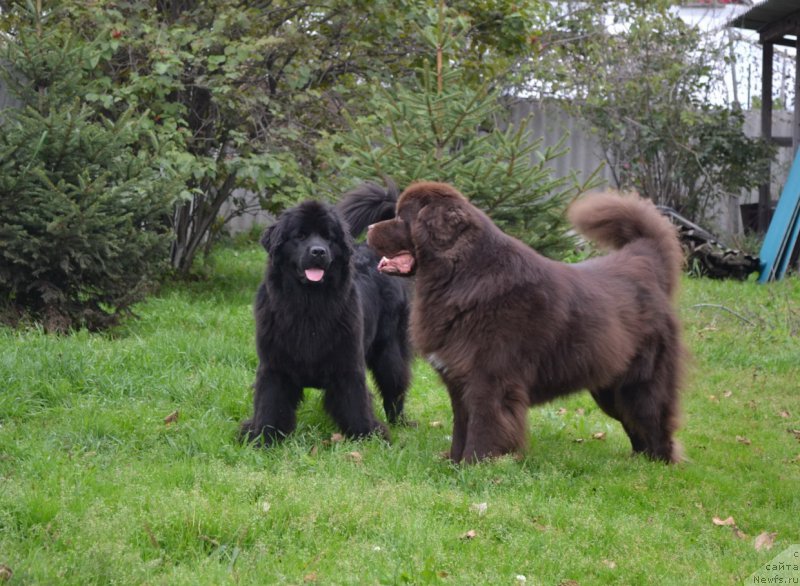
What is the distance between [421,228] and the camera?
5.30 m

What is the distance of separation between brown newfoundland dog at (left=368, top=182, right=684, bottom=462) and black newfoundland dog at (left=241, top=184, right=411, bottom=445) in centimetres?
67

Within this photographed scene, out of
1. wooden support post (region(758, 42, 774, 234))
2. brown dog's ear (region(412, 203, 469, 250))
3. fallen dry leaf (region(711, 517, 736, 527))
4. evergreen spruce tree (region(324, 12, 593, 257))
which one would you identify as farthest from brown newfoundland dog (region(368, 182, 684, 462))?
wooden support post (region(758, 42, 774, 234))

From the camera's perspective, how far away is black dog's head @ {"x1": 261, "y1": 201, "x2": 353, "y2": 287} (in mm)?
5844

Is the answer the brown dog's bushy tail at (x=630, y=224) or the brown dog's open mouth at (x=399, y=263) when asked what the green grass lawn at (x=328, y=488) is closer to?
the brown dog's bushy tail at (x=630, y=224)

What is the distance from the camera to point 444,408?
7.46 meters

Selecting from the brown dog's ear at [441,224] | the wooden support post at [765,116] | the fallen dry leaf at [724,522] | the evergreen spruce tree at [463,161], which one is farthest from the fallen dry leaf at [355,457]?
the wooden support post at [765,116]

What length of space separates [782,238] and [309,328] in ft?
28.2

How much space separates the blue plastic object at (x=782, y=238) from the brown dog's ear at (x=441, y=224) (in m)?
8.32

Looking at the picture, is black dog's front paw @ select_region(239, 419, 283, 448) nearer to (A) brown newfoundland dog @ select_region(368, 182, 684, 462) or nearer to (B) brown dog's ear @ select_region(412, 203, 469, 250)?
(A) brown newfoundland dog @ select_region(368, 182, 684, 462)

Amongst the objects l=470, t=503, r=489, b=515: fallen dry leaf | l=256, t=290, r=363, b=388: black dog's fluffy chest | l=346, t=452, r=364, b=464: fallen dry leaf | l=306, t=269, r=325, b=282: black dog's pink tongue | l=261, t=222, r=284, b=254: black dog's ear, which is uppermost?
l=261, t=222, r=284, b=254: black dog's ear

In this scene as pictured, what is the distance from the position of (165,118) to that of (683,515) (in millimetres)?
7036

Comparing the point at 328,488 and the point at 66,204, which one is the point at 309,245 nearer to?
the point at 328,488

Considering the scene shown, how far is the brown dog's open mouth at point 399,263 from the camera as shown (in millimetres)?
5398

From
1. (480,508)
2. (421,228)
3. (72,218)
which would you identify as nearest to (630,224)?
(421,228)
